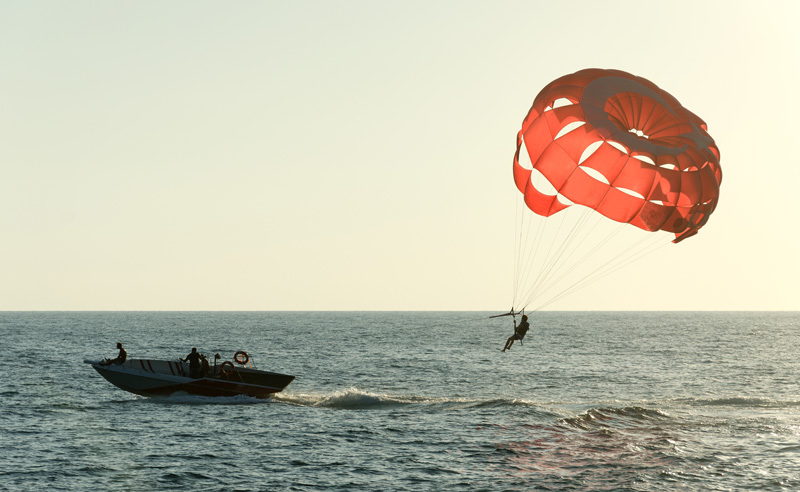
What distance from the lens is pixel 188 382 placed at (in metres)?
36.6

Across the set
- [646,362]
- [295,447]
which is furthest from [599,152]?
[646,362]

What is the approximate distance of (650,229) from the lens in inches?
1047

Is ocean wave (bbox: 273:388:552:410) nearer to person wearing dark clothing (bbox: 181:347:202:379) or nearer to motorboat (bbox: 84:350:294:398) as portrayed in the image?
motorboat (bbox: 84:350:294:398)

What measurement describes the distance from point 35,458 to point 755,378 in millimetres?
45367

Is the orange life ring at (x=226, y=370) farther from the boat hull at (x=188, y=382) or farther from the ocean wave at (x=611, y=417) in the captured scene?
the ocean wave at (x=611, y=417)

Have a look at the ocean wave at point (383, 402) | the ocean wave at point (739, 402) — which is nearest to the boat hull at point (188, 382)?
the ocean wave at point (383, 402)

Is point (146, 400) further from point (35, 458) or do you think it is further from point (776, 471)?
Result: point (776, 471)

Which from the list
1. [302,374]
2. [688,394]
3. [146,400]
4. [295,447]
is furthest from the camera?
[302,374]

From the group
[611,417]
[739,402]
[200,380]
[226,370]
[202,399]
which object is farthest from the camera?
[739,402]

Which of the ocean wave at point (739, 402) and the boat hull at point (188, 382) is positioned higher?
the boat hull at point (188, 382)

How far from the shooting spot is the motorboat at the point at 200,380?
3631 cm

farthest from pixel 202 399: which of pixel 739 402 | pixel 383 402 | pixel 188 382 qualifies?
pixel 739 402

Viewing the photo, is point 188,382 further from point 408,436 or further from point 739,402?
point 739,402

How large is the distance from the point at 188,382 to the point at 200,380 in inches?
20.9
